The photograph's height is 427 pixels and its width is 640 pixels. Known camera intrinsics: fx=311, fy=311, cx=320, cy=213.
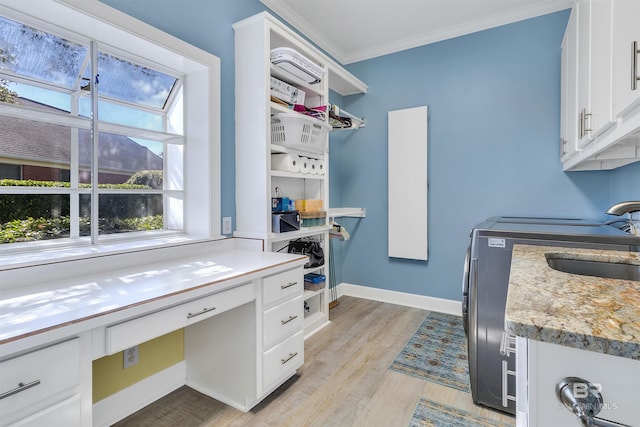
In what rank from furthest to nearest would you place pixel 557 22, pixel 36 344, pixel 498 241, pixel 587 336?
1. pixel 557 22
2. pixel 498 241
3. pixel 36 344
4. pixel 587 336

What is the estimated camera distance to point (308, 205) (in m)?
2.62

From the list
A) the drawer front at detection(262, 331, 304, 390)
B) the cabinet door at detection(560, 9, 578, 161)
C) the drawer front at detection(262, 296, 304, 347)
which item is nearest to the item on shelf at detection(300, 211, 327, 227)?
the drawer front at detection(262, 296, 304, 347)

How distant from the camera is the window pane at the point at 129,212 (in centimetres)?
183

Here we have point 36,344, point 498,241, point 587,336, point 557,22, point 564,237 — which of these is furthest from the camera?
point 557,22

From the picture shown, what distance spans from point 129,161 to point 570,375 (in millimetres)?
2245

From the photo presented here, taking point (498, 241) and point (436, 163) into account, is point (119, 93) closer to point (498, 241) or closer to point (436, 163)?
point (498, 241)

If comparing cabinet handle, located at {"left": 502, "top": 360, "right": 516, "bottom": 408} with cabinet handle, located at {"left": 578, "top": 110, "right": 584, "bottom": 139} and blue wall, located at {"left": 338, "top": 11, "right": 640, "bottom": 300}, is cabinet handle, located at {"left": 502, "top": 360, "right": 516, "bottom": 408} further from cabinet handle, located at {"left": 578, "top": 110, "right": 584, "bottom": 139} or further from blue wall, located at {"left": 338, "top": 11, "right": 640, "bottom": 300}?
blue wall, located at {"left": 338, "top": 11, "right": 640, "bottom": 300}

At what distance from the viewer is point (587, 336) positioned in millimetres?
509

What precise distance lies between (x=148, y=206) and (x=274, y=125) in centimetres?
104

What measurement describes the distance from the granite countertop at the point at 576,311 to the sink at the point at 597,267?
49 centimetres

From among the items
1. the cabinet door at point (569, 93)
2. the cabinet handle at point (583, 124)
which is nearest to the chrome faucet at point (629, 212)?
the cabinet handle at point (583, 124)

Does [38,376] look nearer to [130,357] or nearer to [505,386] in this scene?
[130,357]

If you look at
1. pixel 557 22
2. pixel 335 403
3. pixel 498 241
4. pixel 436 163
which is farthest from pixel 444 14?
pixel 335 403

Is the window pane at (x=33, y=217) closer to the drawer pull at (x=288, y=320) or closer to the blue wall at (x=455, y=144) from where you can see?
the blue wall at (x=455, y=144)
